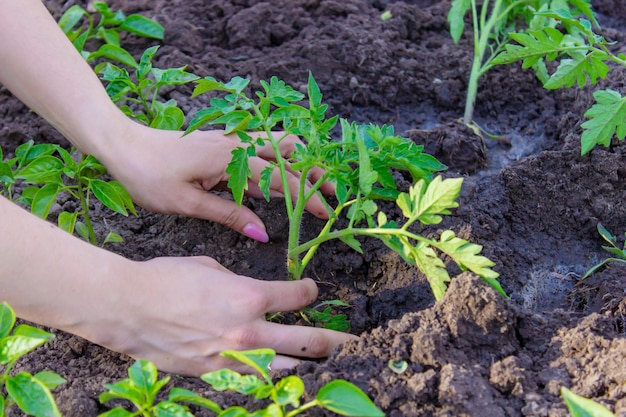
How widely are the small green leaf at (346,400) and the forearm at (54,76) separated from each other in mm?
1079

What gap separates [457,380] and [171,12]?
2.23 meters

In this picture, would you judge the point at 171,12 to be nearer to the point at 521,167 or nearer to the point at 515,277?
the point at 521,167

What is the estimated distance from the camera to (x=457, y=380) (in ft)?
5.00

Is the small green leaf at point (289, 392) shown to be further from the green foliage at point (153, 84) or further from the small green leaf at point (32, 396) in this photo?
the green foliage at point (153, 84)

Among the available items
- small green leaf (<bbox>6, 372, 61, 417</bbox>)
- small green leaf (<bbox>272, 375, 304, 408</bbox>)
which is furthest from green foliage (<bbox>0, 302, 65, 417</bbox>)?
small green leaf (<bbox>272, 375, 304, 408</bbox>)

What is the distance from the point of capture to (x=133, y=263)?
5.62ft

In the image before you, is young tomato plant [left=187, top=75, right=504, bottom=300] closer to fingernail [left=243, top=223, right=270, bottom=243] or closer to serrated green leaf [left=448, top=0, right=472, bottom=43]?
fingernail [left=243, top=223, right=270, bottom=243]

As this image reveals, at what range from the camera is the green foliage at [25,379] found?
1.35 m

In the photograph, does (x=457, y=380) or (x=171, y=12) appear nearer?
(x=457, y=380)

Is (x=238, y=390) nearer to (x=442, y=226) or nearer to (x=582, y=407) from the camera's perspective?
(x=582, y=407)

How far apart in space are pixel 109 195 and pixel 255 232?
16.2 inches

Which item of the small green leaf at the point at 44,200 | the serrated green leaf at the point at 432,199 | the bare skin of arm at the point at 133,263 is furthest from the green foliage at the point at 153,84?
the serrated green leaf at the point at 432,199

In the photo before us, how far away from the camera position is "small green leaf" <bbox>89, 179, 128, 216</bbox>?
2.00 m

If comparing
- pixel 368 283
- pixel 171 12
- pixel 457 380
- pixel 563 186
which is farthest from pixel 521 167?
pixel 171 12
